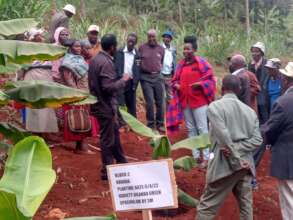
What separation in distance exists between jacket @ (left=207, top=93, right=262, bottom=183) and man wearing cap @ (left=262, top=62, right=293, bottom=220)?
0.28 meters

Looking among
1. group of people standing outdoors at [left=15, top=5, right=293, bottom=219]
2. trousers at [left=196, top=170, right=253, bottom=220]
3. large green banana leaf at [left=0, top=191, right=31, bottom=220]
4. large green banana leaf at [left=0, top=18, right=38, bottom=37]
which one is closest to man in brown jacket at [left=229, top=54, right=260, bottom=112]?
group of people standing outdoors at [left=15, top=5, right=293, bottom=219]

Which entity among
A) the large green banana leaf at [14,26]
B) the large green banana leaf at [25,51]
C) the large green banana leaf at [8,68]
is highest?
the large green banana leaf at [14,26]

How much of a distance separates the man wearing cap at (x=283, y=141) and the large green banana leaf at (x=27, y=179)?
2793 millimetres

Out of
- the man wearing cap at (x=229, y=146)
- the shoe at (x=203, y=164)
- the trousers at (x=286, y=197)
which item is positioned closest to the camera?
the man wearing cap at (x=229, y=146)

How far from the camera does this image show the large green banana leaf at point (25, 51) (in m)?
5.89

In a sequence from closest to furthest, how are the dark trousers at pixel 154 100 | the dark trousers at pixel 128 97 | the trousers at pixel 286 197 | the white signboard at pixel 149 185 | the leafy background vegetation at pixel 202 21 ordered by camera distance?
the white signboard at pixel 149 185, the trousers at pixel 286 197, the dark trousers at pixel 128 97, the dark trousers at pixel 154 100, the leafy background vegetation at pixel 202 21

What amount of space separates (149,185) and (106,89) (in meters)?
3.03

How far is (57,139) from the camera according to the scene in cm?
982

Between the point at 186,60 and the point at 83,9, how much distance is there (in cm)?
1175

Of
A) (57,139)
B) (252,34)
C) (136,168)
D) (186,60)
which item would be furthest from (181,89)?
(252,34)

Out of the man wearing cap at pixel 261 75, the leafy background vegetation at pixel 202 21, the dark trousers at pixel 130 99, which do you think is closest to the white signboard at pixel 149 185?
the man wearing cap at pixel 261 75

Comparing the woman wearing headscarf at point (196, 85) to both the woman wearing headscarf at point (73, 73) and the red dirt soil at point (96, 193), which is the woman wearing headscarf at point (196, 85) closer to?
the red dirt soil at point (96, 193)

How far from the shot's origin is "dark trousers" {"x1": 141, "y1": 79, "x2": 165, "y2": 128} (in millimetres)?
10789

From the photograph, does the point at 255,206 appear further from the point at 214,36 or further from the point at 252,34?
the point at 252,34
